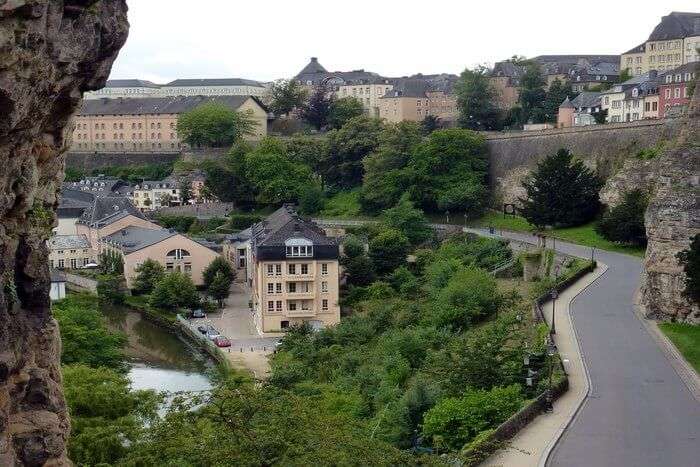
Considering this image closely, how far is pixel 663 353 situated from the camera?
98.0ft

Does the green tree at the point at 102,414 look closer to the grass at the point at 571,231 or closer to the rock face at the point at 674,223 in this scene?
the rock face at the point at 674,223

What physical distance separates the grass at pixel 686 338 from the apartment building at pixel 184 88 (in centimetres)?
11219

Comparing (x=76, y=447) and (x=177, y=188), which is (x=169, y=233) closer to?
(x=177, y=188)

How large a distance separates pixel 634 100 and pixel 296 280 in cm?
3548

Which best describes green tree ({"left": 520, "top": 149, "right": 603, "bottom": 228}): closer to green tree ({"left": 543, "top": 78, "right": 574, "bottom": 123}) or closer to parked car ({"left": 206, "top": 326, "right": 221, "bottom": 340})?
parked car ({"left": 206, "top": 326, "right": 221, "bottom": 340})

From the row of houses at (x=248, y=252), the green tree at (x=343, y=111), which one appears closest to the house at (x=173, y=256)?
the row of houses at (x=248, y=252)

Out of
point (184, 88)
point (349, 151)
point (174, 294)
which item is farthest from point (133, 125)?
point (174, 294)

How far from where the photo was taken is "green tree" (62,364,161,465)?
20891mm

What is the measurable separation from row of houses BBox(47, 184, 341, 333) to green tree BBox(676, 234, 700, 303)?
21002mm

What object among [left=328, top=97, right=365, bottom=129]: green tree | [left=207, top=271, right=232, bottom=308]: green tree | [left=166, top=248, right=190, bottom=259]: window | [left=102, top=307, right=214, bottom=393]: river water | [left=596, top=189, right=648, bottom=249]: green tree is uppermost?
[left=328, top=97, right=365, bottom=129]: green tree

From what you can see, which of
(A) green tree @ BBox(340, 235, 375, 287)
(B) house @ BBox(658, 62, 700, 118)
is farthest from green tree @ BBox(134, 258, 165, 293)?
(B) house @ BBox(658, 62, 700, 118)

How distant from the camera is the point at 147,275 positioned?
6059cm

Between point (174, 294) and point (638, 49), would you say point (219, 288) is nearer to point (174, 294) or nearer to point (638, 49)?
point (174, 294)

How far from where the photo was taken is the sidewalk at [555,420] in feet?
65.9
